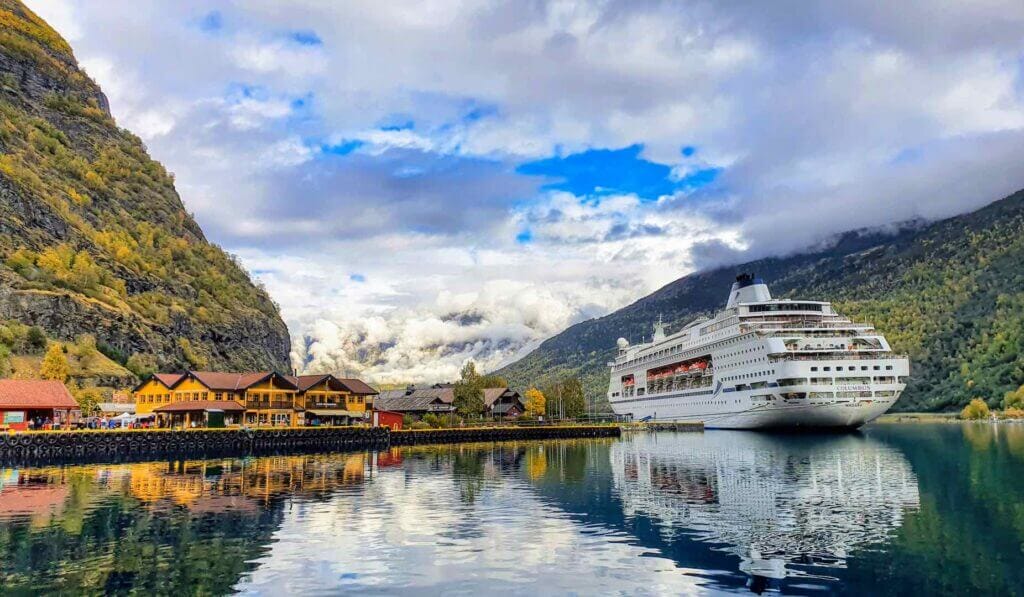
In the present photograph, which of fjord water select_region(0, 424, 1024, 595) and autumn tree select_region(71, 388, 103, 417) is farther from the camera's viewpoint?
autumn tree select_region(71, 388, 103, 417)

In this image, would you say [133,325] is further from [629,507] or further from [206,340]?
[629,507]

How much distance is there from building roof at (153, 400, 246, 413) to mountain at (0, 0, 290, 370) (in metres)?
32.3

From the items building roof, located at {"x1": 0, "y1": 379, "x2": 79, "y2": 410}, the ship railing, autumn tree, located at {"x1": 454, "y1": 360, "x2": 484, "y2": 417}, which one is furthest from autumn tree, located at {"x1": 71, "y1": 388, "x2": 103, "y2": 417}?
the ship railing

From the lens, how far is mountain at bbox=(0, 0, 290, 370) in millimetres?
126562

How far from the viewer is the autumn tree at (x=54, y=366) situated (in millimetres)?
104438

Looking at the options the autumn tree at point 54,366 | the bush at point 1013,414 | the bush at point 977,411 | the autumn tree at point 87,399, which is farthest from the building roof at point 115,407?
the bush at point 1013,414

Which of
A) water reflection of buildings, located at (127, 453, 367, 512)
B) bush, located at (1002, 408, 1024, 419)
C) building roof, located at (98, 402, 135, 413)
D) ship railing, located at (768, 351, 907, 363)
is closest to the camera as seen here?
water reflection of buildings, located at (127, 453, 367, 512)

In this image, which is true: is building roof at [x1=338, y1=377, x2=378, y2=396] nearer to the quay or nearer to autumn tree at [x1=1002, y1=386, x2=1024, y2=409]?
the quay

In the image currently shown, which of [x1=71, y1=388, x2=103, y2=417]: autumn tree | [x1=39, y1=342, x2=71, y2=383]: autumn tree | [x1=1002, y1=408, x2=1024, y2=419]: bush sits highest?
[x1=39, y1=342, x2=71, y2=383]: autumn tree

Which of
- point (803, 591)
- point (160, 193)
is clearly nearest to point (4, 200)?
point (160, 193)

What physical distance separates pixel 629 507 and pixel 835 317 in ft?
337

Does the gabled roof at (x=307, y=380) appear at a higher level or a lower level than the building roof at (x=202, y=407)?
higher

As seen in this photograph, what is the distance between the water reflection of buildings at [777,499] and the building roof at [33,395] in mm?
64078

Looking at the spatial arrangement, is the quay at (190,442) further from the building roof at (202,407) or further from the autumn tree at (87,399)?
the autumn tree at (87,399)
